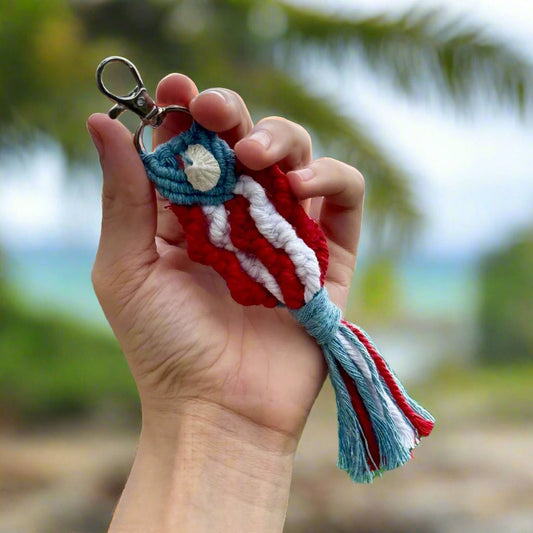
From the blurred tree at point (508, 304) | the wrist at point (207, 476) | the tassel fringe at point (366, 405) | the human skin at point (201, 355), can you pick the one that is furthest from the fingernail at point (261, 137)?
the blurred tree at point (508, 304)

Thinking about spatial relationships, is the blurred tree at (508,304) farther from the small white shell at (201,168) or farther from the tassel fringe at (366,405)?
the small white shell at (201,168)

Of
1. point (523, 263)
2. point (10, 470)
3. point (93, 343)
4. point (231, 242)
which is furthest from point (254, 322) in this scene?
point (523, 263)

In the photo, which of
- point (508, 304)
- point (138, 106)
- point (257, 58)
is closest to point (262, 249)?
point (138, 106)

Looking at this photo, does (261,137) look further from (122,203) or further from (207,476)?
(207,476)

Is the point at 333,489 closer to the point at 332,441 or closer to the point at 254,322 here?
the point at 332,441

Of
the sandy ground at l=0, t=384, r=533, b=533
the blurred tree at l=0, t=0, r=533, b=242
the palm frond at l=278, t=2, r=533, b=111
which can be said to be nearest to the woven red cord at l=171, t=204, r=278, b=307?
the blurred tree at l=0, t=0, r=533, b=242

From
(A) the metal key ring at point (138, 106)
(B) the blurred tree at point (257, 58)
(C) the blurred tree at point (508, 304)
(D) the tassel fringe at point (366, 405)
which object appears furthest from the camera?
(C) the blurred tree at point (508, 304)

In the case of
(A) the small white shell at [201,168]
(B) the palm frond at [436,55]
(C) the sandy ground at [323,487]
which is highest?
(B) the palm frond at [436,55]

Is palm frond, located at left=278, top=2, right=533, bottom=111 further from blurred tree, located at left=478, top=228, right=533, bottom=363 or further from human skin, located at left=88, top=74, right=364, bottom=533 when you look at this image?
blurred tree, located at left=478, top=228, right=533, bottom=363
